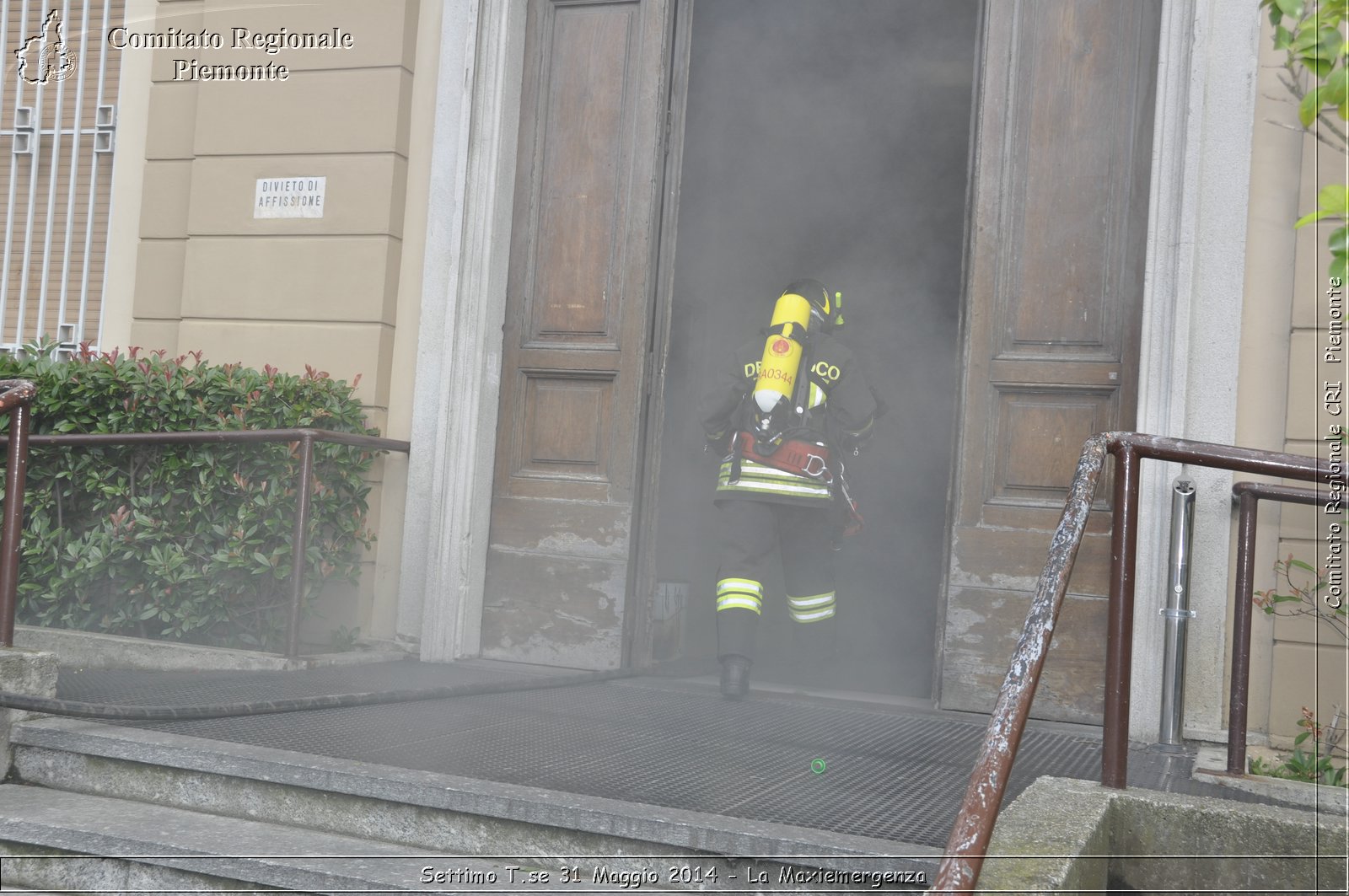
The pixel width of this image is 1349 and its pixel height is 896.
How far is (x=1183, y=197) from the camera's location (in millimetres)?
4562

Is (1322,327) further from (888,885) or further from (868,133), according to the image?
(868,133)

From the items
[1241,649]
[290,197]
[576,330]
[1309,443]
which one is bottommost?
[1241,649]

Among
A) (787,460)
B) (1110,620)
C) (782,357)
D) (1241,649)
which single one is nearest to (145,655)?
(787,460)

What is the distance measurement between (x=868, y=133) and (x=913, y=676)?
13.7 feet

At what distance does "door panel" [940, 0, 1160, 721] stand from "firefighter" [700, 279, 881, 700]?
0.58 metres

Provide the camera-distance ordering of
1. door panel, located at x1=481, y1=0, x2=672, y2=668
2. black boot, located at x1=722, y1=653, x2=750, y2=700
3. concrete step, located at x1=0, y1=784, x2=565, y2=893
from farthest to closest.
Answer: door panel, located at x1=481, y1=0, x2=672, y2=668
black boot, located at x1=722, y1=653, x2=750, y2=700
concrete step, located at x1=0, y1=784, x2=565, y2=893

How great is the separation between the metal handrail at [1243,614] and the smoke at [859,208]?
400cm

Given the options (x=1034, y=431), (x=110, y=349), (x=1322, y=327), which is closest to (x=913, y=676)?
(x=1034, y=431)

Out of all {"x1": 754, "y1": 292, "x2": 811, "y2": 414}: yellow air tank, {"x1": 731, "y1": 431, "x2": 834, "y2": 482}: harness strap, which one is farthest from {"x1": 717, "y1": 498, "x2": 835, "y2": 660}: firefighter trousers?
{"x1": 754, "y1": 292, "x2": 811, "y2": 414}: yellow air tank

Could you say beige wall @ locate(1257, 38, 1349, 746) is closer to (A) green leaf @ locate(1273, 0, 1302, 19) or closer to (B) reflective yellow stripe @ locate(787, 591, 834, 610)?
(B) reflective yellow stripe @ locate(787, 591, 834, 610)

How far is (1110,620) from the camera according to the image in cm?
286

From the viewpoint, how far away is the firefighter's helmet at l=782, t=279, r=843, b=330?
5.47m

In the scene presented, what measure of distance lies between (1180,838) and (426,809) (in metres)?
1.80

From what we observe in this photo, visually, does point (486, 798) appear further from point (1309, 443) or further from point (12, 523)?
point (1309, 443)
